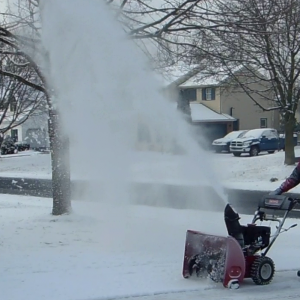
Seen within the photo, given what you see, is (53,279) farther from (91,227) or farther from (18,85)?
Answer: (18,85)

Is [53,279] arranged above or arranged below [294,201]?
below

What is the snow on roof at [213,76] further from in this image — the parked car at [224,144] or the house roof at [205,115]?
the house roof at [205,115]

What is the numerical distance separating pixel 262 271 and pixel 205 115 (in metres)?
35.5

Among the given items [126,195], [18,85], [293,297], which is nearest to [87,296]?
[293,297]

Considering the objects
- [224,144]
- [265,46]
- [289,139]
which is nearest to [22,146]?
[224,144]

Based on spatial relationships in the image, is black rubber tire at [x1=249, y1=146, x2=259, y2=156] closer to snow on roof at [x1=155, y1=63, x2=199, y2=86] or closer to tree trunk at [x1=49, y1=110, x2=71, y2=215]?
snow on roof at [x1=155, y1=63, x2=199, y2=86]

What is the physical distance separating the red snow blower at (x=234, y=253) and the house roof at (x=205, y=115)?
3428cm

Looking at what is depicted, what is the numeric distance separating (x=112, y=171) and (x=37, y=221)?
8.99 ft

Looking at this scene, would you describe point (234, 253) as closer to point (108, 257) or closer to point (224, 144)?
point (108, 257)

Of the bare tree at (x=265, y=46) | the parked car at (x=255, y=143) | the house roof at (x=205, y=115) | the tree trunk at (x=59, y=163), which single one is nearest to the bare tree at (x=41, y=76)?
the tree trunk at (x=59, y=163)

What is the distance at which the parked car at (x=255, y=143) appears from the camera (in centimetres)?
3105

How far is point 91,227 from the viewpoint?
9750mm

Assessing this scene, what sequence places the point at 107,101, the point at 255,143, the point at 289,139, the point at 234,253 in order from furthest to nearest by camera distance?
1. the point at 255,143
2. the point at 289,139
3. the point at 107,101
4. the point at 234,253

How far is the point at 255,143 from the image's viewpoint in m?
31.3
